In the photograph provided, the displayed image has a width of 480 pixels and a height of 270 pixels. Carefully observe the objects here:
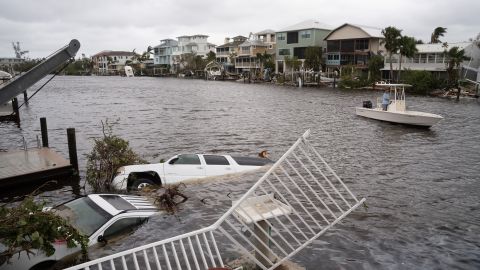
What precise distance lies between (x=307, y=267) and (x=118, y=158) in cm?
896

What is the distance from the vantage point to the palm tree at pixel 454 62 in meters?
54.2

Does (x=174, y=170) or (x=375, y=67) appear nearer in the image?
(x=174, y=170)

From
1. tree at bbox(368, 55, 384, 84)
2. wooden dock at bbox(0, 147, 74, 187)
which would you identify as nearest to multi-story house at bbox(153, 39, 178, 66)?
tree at bbox(368, 55, 384, 84)

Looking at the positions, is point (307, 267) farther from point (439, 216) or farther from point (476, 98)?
point (476, 98)

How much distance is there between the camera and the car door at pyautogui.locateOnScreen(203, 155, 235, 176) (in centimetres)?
1456

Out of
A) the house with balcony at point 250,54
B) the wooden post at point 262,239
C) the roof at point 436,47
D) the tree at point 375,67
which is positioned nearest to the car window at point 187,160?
the wooden post at point 262,239

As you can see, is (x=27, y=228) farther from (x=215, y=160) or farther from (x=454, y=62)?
(x=454, y=62)

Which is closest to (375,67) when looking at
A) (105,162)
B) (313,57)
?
(313,57)

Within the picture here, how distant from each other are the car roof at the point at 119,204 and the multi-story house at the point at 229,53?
313ft

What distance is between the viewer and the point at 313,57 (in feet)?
250

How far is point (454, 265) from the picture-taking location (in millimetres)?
9602

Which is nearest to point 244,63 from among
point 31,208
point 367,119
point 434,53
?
point 434,53

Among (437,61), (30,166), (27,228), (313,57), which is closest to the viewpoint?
(27,228)

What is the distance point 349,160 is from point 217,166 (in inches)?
354
